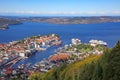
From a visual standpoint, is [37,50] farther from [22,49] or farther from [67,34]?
[67,34]

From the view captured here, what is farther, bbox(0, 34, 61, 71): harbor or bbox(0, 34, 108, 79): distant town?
bbox(0, 34, 61, 71): harbor

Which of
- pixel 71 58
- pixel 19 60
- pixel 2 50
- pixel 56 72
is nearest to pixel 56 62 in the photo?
pixel 71 58

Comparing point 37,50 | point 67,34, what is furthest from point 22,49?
point 67,34

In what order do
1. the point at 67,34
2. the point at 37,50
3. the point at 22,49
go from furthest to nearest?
the point at 67,34 → the point at 37,50 → the point at 22,49

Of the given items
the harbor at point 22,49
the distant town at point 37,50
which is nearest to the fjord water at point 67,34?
the harbor at point 22,49

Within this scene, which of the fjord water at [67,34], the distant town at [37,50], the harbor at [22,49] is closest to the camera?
the distant town at [37,50]

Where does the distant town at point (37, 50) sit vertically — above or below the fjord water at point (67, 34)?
above

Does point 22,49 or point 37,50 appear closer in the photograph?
point 22,49

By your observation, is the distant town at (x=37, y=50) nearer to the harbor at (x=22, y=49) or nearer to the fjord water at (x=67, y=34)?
the harbor at (x=22, y=49)

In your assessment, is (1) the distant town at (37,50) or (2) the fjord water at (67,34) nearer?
(1) the distant town at (37,50)

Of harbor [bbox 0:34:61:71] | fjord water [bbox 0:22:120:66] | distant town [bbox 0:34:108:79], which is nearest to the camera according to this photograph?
distant town [bbox 0:34:108:79]

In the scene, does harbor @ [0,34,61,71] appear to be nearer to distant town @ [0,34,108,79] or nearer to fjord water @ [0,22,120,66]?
distant town @ [0,34,108,79]

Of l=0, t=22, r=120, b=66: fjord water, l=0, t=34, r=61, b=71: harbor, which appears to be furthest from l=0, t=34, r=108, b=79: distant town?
l=0, t=22, r=120, b=66: fjord water
